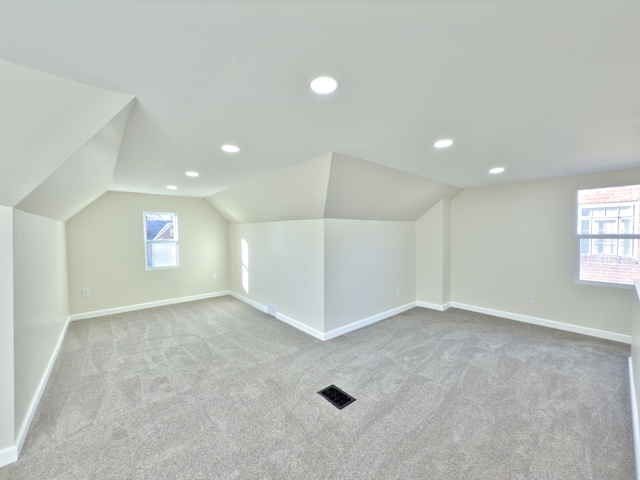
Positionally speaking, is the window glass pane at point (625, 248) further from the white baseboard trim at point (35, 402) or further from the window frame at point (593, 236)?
the white baseboard trim at point (35, 402)

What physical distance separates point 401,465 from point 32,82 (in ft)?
9.16

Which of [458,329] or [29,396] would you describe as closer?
[29,396]

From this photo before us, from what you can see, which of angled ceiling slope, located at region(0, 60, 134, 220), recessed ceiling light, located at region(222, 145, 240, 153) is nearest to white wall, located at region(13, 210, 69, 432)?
angled ceiling slope, located at region(0, 60, 134, 220)

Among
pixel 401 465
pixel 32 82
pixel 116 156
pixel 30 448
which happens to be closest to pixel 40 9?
pixel 32 82

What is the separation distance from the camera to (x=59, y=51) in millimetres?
1061

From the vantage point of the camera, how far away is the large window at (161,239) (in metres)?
4.98

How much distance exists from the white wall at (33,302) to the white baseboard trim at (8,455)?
119mm

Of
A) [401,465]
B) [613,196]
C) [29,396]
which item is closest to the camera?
[401,465]

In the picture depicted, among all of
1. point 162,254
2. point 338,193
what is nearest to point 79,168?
point 338,193

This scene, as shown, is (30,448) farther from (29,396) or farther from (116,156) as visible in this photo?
(116,156)

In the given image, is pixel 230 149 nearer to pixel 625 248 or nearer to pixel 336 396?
pixel 336 396

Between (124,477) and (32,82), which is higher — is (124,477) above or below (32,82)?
below

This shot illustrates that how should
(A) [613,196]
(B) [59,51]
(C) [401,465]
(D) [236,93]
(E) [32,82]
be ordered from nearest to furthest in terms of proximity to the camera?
(B) [59,51] → (E) [32,82] → (D) [236,93] → (C) [401,465] → (A) [613,196]

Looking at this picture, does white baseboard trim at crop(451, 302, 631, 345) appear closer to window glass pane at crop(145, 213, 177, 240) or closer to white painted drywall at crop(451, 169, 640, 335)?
white painted drywall at crop(451, 169, 640, 335)
